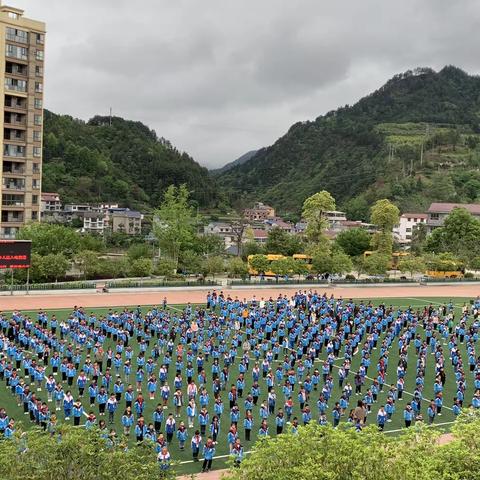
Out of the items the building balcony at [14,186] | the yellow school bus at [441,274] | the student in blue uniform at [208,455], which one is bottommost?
the student in blue uniform at [208,455]

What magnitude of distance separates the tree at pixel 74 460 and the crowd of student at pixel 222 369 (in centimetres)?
92

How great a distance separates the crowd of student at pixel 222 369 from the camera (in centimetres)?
1662

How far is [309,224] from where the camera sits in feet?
195

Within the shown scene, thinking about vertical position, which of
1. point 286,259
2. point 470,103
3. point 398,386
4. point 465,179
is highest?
point 470,103

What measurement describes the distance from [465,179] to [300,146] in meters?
56.7

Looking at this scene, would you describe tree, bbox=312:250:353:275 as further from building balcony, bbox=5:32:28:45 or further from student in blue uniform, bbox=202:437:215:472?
student in blue uniform, bbox=202:437:215:472

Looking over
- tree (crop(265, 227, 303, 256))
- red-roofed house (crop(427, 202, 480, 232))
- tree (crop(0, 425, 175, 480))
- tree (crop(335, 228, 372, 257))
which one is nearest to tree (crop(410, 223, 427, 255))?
red-roofed house (crop(427, 202, 480, 232))

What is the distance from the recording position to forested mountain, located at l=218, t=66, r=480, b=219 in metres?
109

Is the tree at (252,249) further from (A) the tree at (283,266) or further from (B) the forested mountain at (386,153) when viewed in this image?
(B) the forested mountain at (386,153)

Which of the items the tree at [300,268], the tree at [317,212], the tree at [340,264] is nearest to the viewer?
→ the tree at [300,268]

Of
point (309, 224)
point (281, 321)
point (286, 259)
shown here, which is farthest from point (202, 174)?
point (281, 321)

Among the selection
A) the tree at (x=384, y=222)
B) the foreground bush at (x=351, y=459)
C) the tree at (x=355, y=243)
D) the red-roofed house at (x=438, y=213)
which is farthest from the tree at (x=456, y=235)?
the foreground bush at (x=351, y=459)

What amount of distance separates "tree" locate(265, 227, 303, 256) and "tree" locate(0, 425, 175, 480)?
5264 cm

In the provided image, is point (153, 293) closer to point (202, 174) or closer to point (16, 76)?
point (16, 76)
